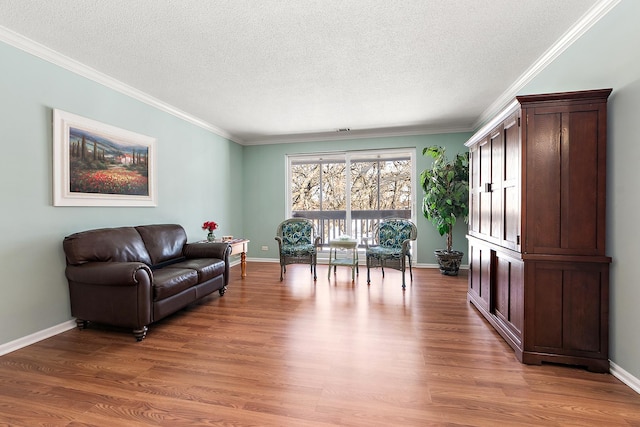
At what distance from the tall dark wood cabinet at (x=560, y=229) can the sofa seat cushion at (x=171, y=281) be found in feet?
10.2

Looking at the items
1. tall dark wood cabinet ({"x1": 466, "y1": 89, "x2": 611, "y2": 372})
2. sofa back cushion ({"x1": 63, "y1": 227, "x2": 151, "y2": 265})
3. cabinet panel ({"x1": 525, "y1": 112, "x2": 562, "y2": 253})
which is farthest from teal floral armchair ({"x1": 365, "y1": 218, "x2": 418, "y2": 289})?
sofa back cushion ({"x1": 63, "y1": 227, "x2": 151, "y2": 265})

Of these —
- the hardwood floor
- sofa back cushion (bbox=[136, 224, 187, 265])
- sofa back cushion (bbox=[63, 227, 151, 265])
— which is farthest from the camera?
sofa back cushion (bbox=[136, 224, 187, 265])

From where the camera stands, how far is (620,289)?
6.35 ft

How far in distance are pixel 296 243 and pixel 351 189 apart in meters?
1.79

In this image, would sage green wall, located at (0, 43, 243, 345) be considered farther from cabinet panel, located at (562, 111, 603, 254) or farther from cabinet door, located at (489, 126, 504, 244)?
cabinet panel, located at (562, 111, 603, 254)

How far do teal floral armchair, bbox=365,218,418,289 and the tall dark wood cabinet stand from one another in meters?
2.05

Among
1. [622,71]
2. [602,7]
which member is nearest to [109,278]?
[622,71]

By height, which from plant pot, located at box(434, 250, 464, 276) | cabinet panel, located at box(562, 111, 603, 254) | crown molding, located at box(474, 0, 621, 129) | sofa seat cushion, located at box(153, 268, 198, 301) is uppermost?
crown molding, located at box(474, 0, 621, 129)

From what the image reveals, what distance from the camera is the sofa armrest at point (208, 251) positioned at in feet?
12.7

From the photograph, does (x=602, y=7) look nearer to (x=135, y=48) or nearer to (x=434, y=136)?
(x=434, y=136)

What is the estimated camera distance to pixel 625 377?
189 cm

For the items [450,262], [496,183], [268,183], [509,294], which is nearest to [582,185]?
[496,183]

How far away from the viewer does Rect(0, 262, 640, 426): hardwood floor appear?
63.7 inches

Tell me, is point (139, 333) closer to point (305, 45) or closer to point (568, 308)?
point (305, 45)
